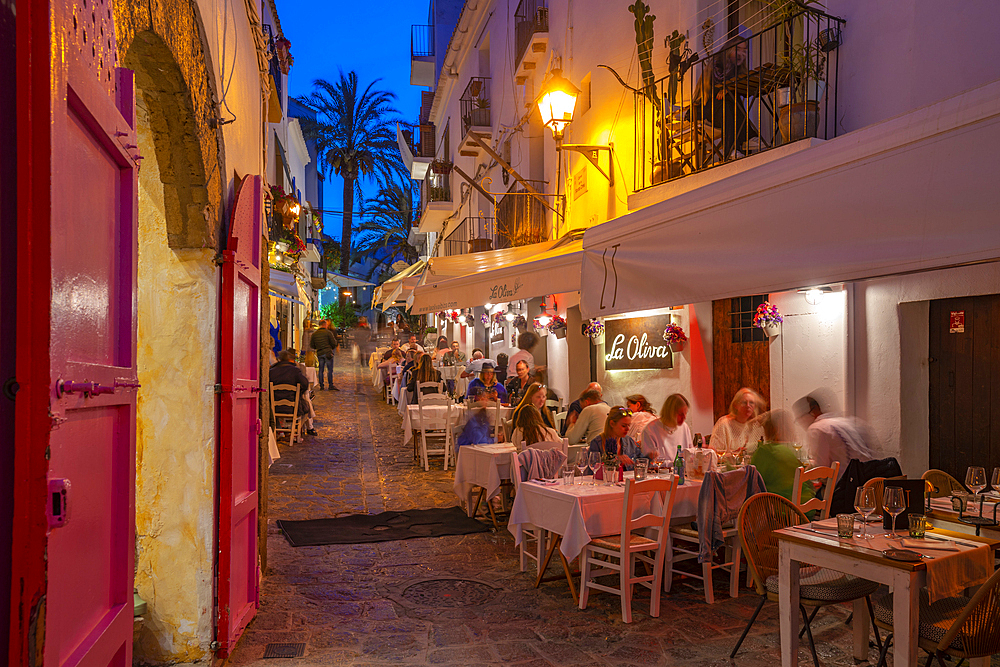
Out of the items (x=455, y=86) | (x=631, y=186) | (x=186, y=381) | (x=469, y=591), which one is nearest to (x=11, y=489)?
(x=186, y=381)

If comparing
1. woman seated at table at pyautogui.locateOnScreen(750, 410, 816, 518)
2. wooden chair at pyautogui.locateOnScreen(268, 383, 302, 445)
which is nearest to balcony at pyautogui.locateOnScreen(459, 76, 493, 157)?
wooden chair at pyautogui.locateOnScreen(268, 383, 302, 445)

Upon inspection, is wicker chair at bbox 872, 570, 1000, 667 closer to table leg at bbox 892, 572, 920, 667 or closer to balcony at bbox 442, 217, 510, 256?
table leg at bbox 892, 572, 920, 667

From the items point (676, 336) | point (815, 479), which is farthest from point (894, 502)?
point (676, 336)

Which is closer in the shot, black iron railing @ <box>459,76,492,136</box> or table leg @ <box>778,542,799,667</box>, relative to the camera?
table leg @ <box>778,542,799,667</box>

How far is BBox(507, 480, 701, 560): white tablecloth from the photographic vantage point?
5.59 meters

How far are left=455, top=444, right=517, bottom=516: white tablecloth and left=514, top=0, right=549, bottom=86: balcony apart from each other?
8.77 metres

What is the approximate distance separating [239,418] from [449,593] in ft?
7.68

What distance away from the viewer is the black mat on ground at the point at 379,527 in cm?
754

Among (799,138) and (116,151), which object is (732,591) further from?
(116,151)

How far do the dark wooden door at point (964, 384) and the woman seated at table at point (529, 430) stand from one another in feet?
12.4

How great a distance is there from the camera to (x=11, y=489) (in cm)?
140

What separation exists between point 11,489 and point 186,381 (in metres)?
3.22

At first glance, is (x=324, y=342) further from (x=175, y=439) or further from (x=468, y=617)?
(x=175, y=439)

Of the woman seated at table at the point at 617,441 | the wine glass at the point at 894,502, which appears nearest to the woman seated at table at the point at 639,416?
the woman seated at table at the point at 617,441
